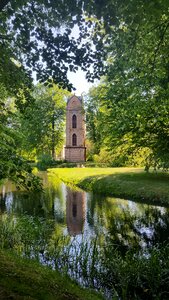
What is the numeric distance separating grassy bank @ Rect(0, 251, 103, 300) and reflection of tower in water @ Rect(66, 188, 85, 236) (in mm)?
6156

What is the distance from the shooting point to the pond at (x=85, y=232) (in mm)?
9076

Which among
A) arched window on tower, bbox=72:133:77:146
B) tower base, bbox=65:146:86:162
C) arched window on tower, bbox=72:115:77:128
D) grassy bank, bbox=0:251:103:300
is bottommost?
grassy bank, bbox=0:251:103:300

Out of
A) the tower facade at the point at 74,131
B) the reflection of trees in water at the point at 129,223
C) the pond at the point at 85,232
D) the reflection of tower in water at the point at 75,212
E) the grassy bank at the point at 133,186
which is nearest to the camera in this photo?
the pond at the point at 85,232

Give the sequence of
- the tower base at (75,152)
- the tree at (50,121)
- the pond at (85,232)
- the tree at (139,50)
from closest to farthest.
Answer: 1. the tree at (139,50)
2. the pond at (85,232)
3. the tree at (50,121)
4. the tower base at (75,152)

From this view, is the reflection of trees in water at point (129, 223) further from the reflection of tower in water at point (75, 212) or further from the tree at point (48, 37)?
the tree at point (48, 37)

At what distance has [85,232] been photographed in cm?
1432

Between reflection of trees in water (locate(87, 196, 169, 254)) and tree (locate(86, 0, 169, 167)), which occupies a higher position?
tree (locate(86, 0, 169, 167))

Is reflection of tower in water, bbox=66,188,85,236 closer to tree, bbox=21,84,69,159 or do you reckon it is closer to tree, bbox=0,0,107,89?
tree, bbox=0,0,107,89

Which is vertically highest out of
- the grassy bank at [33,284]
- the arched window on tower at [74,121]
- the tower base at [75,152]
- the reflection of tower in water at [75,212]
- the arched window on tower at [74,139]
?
the arched window on tower at [74,121]

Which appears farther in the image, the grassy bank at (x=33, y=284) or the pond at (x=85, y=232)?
the pond at (x=85, y=232)

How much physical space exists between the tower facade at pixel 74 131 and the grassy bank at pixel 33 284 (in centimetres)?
7081

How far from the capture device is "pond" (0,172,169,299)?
9076 mm

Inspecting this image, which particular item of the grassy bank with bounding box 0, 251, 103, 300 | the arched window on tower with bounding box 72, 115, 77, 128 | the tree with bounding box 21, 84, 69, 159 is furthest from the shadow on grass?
the arched window on tower with bounding box 72, 115, 77, 128

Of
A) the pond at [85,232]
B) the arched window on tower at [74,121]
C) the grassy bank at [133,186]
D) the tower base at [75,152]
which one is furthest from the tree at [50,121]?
the pond at [85,232]
